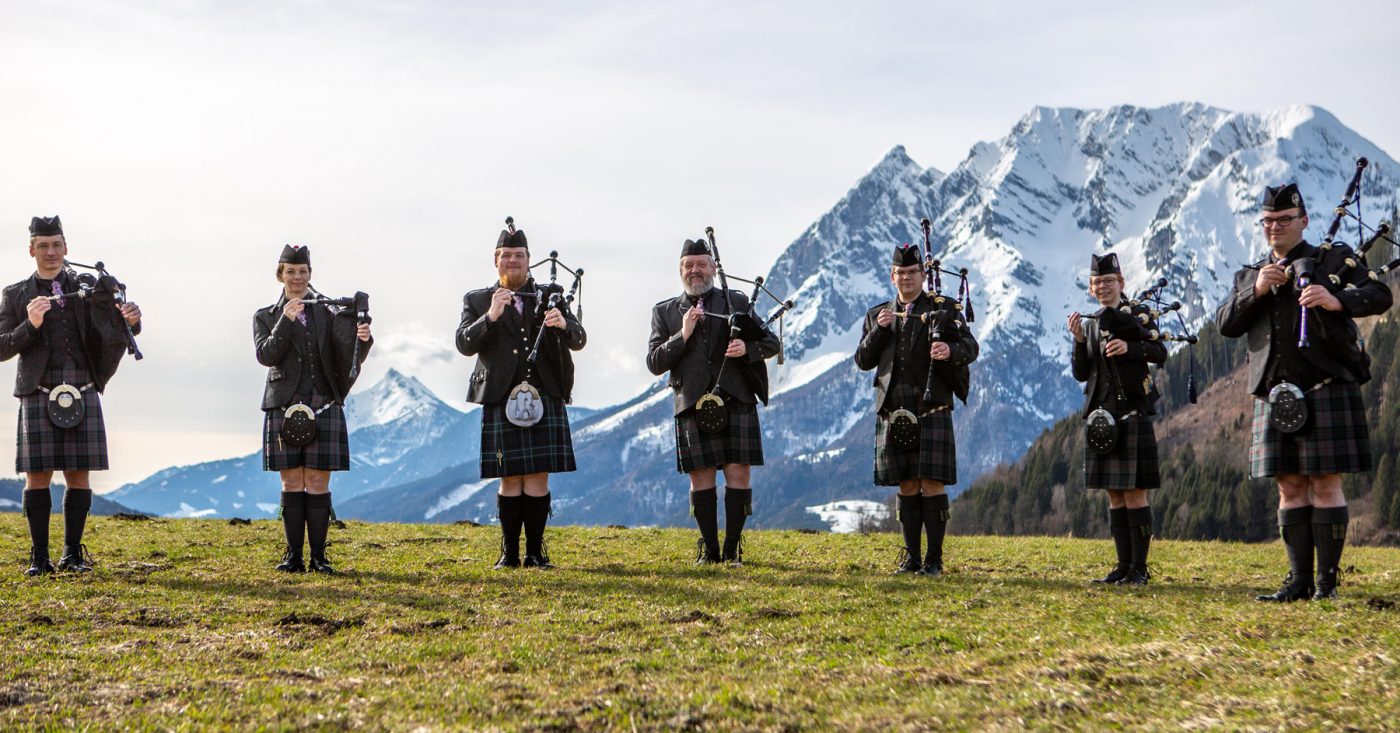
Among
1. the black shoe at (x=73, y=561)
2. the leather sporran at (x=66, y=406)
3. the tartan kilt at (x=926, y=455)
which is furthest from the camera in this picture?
the tartan kilt at (x=926, y=455)

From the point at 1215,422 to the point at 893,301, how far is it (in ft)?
571

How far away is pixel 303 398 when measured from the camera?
38.6ft

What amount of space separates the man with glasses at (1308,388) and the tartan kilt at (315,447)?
7769 millimetres

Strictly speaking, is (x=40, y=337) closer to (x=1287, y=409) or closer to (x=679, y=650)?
(x=679, y=650)

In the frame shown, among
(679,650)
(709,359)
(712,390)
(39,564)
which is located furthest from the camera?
(709,359)

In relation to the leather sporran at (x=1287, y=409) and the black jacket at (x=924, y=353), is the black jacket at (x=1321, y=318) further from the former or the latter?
the black jacket at (x=924, y=353)

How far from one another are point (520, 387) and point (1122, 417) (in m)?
5.47

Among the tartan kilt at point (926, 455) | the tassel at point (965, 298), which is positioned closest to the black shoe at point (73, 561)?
the tartan kilt at point (926, 455)

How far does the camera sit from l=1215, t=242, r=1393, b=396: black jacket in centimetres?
945

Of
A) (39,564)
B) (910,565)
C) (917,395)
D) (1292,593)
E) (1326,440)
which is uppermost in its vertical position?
(917,395)

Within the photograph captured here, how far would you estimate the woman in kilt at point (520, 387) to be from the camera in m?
11.9

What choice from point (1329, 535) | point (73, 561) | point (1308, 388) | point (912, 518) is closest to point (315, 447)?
point (73, 561)

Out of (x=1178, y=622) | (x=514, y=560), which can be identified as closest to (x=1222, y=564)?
(x=1178, y=622)

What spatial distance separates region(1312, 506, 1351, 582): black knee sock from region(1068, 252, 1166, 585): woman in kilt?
169 centimetres
